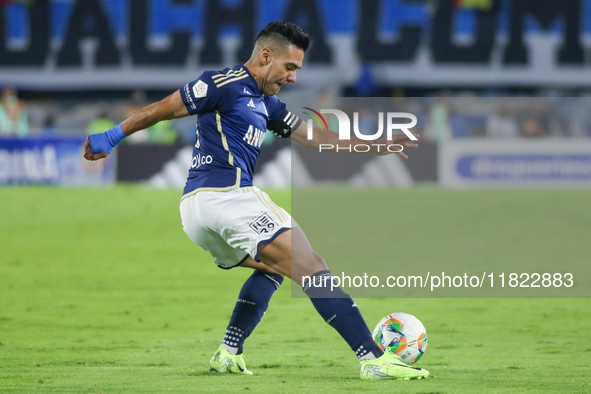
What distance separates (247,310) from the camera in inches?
219

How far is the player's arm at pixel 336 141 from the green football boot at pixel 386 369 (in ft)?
4.90

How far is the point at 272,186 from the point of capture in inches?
809

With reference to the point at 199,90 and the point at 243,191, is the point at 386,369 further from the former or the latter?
the point at 199,90

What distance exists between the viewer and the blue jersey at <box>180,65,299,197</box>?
16.4 feet

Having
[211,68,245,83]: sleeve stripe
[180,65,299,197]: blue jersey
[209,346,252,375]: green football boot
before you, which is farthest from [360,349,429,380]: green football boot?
[211,68,245,83]: sleeve stripe

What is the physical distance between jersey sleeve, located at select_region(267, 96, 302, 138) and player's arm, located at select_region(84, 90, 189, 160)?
0.83 metres

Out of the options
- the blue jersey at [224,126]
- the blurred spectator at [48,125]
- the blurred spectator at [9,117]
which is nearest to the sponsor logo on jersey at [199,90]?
the blue jersey at [224,126]

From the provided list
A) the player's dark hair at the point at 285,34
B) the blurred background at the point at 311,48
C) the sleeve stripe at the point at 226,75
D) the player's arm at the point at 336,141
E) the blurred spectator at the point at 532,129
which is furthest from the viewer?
the blurred background at the point at 311,48

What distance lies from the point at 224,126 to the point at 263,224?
2.37 ft

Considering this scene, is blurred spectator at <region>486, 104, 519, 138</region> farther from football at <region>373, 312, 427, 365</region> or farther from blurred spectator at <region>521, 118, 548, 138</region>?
football at <region>373, 312, 427, 365</region>

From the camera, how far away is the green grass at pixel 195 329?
505cm

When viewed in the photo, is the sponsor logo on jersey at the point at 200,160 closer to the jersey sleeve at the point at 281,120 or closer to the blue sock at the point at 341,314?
the jersey sleeve at the point at 281,120

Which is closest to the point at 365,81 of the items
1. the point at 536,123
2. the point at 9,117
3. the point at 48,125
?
the point at 536,123

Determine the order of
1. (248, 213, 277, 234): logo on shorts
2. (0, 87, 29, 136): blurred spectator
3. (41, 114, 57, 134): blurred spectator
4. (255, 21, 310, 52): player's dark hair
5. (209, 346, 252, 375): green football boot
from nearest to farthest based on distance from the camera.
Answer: (248, 213, 277, 234): logo on shorts → (255, 21, 310, 52): player's dark hair → (209, 346, 252, 375): green football boot → (0, 87, 29, 136): blurred spectator → (41, 114, 57, 134): blurred spectator
